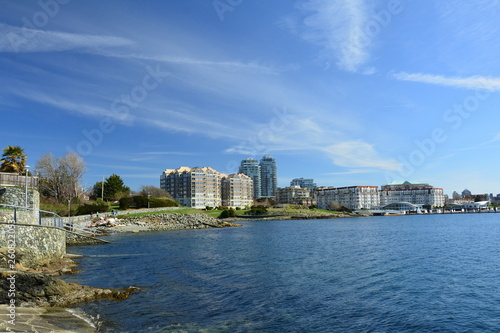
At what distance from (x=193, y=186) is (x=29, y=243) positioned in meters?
161

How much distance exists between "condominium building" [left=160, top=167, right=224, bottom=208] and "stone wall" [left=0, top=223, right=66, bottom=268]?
507 ft

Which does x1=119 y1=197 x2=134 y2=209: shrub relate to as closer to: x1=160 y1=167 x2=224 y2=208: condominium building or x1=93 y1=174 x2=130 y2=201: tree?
x1=93 y1=174 x2=130 y2=201: tree

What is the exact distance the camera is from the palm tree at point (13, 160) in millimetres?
47906

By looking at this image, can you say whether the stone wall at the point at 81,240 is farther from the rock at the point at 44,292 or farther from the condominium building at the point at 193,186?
the condominium building at the point at 193,186

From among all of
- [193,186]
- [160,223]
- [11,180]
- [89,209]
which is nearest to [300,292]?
[11,180]

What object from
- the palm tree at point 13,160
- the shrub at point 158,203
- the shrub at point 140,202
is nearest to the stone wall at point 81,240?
the palm tree at point 13,160

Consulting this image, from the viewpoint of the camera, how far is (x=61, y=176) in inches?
3201

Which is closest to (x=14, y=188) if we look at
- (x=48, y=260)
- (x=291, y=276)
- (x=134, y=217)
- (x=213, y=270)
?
(x=48, y=260)

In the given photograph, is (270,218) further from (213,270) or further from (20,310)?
(20,310)

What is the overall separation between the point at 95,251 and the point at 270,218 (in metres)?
109

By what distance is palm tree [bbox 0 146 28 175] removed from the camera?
47906 mm

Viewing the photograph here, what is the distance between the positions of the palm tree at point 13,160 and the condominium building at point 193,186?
432 ft

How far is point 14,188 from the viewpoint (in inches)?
1169

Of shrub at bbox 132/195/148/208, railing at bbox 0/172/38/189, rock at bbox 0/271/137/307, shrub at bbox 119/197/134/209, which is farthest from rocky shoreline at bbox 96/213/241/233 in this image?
rock at bbox 0/271/137/307
